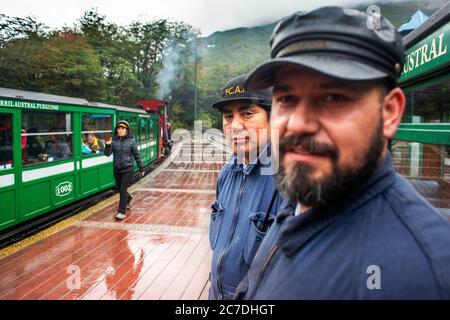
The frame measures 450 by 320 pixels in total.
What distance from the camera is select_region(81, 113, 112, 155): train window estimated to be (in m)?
8.02

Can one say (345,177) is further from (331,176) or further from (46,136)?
(46,136)

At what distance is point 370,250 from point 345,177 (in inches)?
7.7

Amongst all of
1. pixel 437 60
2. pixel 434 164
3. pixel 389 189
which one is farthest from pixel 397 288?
pixel 434 164

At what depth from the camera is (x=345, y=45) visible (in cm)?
90

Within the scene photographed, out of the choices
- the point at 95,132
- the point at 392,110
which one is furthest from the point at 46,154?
the point at 392,110

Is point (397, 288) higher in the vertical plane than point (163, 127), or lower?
lower

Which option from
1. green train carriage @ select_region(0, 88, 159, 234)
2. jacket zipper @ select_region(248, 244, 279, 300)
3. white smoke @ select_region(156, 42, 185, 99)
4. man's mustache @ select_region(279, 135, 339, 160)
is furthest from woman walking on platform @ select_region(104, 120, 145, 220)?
white smoke @ select_region(156, 42, 185, 99)

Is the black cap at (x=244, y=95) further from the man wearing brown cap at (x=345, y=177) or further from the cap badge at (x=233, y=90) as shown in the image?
the man wearing brown cap at (x=345, y=177)

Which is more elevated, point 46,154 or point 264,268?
point 46,154

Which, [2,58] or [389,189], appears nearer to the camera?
[389,189]

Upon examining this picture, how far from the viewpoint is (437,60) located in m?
1.82
